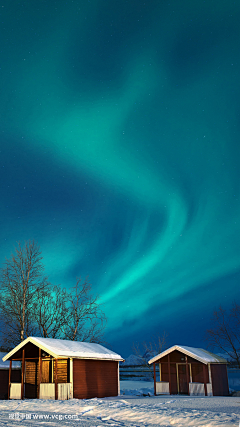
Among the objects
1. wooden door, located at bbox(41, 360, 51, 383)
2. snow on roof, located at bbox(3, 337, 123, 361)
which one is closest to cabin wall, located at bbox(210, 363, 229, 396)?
snow on roof, located at bbox(3, 337, 123, 361)

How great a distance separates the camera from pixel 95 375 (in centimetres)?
2361

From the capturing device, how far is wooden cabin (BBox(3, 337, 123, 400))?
71.3ft

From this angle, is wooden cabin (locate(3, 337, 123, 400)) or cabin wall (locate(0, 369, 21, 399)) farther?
cabin wall (locate(0, 369, 21, 399))

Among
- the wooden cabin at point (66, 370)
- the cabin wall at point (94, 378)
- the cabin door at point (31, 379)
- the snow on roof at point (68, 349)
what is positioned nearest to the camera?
the snow on roof at point (68, 349)

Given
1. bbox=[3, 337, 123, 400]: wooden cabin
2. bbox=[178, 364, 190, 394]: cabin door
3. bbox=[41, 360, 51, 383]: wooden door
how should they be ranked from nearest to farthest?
bbox=[3, 337, 123, 400]: wooden cabin < bbox=[41, 360, 51, 383]: wooden door < bbox=[178, 364, 190, 394]: cabin door

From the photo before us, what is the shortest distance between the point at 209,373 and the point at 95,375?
29.3 feet

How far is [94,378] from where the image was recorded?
23453 mm

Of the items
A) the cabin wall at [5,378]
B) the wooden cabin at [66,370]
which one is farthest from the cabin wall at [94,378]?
the cabin wall at [5,378]

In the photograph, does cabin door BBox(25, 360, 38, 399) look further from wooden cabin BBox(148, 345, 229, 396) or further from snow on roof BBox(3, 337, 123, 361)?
wooden cabin BBox(148, 345, 229, 396)

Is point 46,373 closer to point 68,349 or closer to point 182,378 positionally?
point 68,349

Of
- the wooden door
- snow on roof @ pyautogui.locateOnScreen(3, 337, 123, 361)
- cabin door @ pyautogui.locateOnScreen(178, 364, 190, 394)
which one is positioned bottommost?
cabin door @ pyautogui.locateOnScreen(178, 364, 190, 394)

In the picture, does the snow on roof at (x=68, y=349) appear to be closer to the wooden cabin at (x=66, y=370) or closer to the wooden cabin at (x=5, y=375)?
the wooden cabin at (x=66, y=370)

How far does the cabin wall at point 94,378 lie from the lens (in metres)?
22.3

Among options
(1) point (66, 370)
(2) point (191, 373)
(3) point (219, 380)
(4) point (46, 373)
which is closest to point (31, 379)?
(4) point (46, 373)
